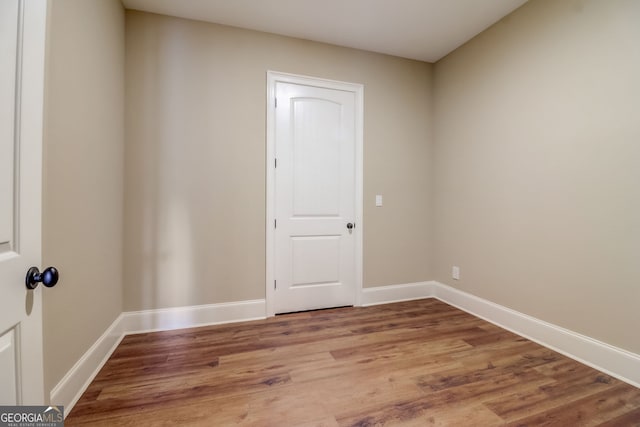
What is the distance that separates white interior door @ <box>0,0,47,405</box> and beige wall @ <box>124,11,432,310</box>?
1.70 meters

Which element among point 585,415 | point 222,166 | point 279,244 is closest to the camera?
point 585,415

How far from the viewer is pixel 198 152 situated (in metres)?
2.53

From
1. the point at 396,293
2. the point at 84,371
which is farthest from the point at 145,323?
the point at 396,293

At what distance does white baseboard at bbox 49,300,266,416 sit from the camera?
5.23ft

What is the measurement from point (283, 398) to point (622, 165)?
8.47 feet

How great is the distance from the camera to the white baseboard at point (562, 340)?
5.73 feet

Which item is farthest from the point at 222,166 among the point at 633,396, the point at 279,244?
the point at 633,396

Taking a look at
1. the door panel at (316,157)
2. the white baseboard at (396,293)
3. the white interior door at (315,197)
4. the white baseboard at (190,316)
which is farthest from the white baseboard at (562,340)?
the white baseboard at (190,316)

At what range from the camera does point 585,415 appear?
1.46 metres

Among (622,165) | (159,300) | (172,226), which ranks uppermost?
(622,165)

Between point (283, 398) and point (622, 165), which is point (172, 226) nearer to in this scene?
point (283, 398)

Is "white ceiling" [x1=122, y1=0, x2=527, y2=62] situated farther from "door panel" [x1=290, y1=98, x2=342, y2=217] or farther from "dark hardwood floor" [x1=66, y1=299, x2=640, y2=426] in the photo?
"dark hardwood floor" [x1=66, y1=299, x2=640, y2=426]

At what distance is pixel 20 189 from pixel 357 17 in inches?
106

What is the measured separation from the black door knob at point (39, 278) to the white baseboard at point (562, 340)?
298cm
